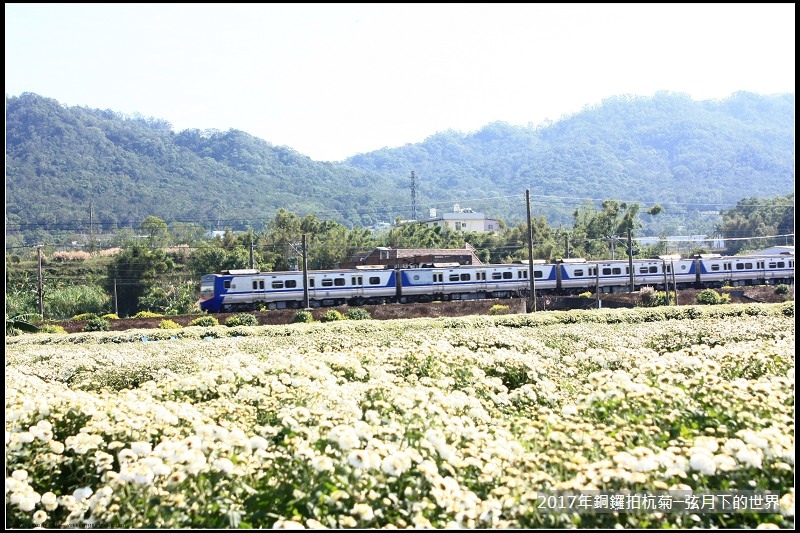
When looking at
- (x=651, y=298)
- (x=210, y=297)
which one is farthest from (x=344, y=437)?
(x=651, y=298)

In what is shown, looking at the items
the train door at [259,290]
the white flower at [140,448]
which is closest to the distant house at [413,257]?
the train door at [259,290]

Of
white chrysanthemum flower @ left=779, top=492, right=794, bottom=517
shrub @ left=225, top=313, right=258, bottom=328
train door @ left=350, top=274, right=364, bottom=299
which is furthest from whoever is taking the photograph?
train door @ left=350, top=274, right=364, bottom=299

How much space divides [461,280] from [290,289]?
775 centimetres

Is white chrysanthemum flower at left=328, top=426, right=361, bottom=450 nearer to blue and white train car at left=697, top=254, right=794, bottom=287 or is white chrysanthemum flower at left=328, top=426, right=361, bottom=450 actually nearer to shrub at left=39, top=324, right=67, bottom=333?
shrub at left=39, top=324, right=67, bottom=333

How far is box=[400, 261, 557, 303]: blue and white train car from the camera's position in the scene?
108ft

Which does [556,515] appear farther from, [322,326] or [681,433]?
[322,326]

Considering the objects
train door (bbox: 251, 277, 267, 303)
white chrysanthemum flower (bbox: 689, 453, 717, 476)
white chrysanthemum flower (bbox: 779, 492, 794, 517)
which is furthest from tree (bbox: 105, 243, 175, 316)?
white chrysanthemum flower (bbox: 779, 492, 794, 517)

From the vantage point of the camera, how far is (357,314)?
25.3m

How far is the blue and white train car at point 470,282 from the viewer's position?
108ft

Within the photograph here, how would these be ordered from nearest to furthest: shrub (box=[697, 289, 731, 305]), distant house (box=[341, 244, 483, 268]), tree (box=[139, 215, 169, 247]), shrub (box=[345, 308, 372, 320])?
shrub (box=[345, 308, 372, 320]) → shrub (box=[697, 289, 731, 305]) → distant house (box=[341, 244, 483, 268]) → tree (box=[139, 215, 169, 247])

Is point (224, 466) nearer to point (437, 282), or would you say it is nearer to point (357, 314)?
point (357, 314)

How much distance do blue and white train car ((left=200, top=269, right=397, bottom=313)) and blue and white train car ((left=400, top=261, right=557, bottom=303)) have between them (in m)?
1.00

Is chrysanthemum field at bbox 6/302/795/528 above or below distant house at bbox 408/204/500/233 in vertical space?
below

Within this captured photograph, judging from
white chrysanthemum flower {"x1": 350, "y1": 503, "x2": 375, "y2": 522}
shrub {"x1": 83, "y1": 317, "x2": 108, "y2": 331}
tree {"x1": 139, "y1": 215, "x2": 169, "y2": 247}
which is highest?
tree {"x1": 139, "y1": 215, "x2": 169, "y2": 247}
